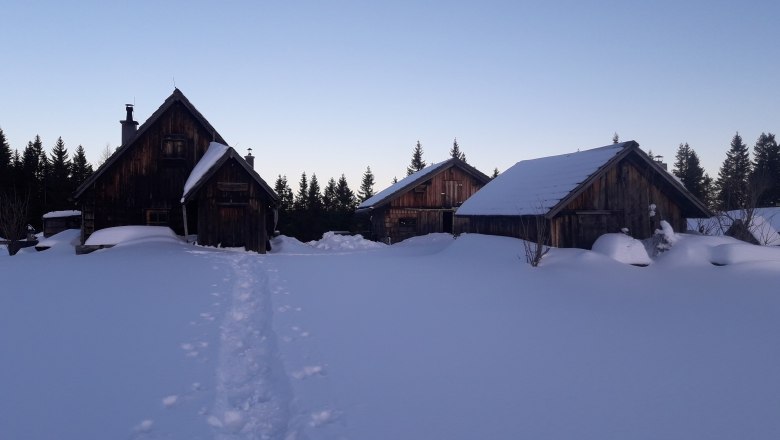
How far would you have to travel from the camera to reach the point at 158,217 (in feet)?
71.5

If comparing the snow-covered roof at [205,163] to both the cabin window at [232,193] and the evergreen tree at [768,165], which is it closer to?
the cabin window at [232,193]

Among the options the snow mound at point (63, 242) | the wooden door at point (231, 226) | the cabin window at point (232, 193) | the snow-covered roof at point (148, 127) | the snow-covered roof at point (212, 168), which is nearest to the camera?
the snow-covered roof at point (212, 168)

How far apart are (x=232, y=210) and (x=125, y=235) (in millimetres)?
4952

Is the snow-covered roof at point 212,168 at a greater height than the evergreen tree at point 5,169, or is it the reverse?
the evergreen tree at point 5,169

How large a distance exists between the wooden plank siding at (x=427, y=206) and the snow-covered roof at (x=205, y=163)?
12464 millimetres

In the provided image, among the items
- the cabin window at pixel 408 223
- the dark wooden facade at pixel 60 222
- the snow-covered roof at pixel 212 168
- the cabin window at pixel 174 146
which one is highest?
the cabin window at pixel 174 146

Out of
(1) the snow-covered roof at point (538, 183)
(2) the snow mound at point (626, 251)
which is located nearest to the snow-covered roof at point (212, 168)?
(1) the snow-covered roof at point (538, 183)

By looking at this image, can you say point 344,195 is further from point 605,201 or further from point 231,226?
point 605,201

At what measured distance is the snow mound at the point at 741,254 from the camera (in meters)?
12.1

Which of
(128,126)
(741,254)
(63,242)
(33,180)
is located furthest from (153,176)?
(33,180)

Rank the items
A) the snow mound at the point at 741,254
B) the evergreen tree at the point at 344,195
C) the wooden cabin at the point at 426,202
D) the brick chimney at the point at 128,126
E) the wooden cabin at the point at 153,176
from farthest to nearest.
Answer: the evergreen tree at the point at 344,195 < the wooden cabin at the point at 426,202 < the brick chimney at the point at 128,126 < the wooden cabin at the point at 153,176 < the snow mound at the point at 741,254

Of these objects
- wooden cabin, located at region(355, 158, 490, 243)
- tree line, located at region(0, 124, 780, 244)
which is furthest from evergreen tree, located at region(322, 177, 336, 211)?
wooden cabin, located at region(355, 158, 490, 243)

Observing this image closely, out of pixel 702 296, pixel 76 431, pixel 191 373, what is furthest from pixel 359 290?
pixel 702 296

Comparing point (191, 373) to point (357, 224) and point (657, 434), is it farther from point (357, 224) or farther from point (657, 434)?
point (357, 224)
